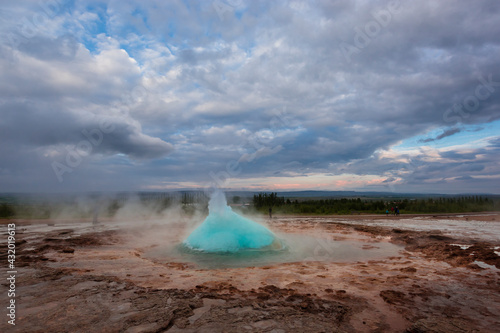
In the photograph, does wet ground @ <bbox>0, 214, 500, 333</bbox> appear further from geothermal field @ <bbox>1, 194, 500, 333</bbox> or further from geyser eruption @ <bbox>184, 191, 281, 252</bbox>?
geyser eruption @ <bbox>184, 191, 281, 252</bbox>

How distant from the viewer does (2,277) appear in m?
7.25

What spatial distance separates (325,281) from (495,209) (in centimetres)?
5267

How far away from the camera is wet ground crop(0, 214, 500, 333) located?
4.53m

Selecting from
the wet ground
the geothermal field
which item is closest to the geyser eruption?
the geothermal field

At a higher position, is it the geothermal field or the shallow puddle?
the geothermal field

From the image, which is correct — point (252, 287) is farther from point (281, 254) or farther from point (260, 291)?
point (281, 254)

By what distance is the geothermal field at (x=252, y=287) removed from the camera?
4566 mm

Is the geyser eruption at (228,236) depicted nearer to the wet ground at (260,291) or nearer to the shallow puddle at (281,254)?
the shallow puddle at (281,254)

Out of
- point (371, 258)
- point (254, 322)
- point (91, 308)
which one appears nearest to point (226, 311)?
point (254, 322)

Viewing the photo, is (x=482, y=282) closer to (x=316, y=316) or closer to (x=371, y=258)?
(x=371, y=258)

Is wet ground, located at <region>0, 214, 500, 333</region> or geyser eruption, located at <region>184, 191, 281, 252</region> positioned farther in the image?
geyser eruption, located at <region>184, 191, 281, 252</region>

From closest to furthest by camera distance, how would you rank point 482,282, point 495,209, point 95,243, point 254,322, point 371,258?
1. point 254,322
2. point 482,282
3. point 371,258
4. point 95,243
5. point 495,209

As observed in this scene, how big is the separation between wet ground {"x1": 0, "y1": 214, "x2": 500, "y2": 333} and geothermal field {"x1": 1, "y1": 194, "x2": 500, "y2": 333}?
3cm

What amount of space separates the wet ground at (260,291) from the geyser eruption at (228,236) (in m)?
1.14
